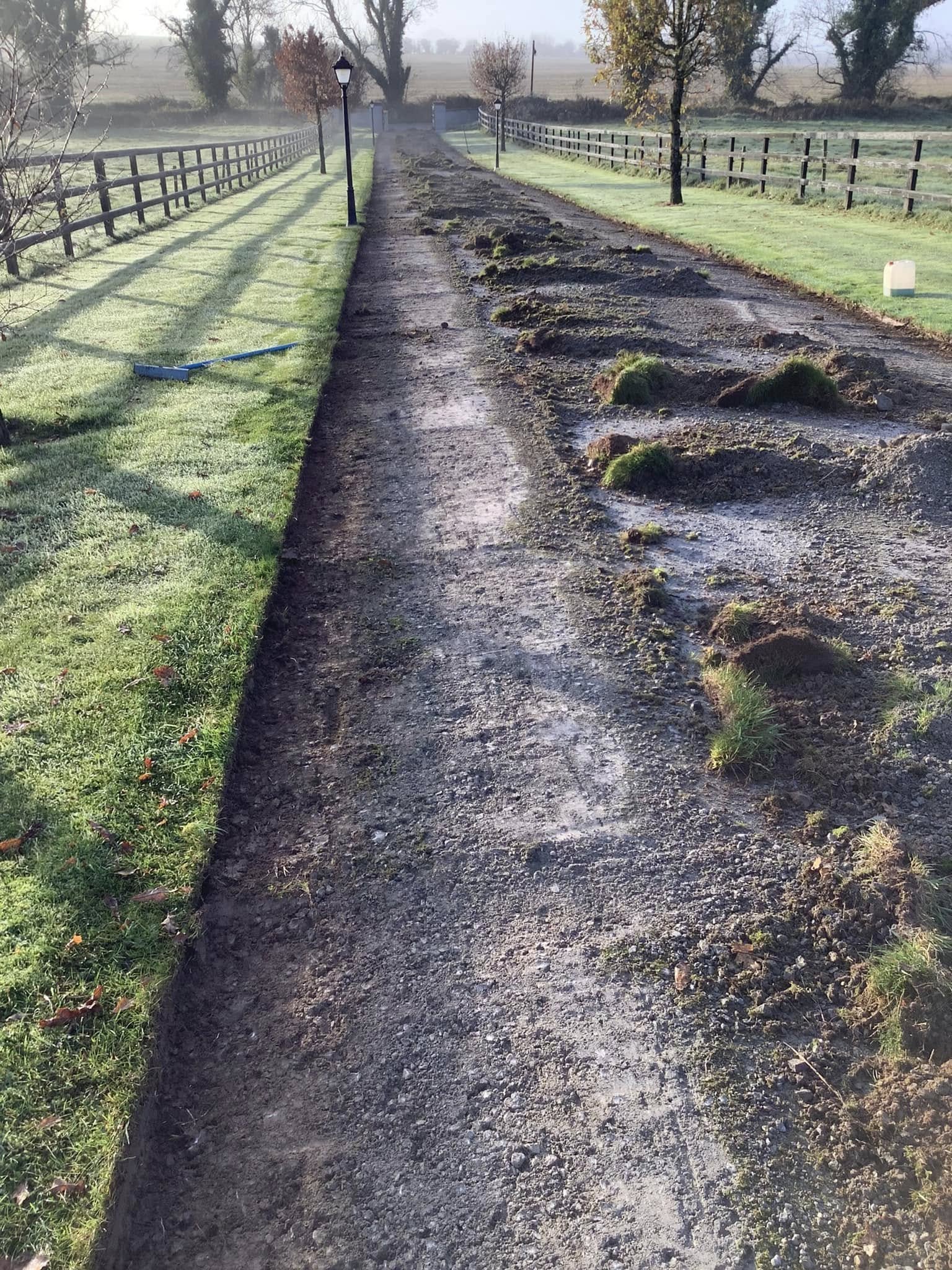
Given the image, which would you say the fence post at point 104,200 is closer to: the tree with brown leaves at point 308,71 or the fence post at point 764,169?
the fence post at point 764,169

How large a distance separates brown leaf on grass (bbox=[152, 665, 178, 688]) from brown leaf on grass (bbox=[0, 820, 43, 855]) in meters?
0.96

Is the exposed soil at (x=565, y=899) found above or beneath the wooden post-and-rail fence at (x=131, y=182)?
beneath

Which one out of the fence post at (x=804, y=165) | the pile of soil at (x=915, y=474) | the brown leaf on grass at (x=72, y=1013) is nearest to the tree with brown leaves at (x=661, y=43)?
the fence post at (x=804, y=165)

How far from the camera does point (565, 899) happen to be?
300 cm

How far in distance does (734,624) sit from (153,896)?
115 inches

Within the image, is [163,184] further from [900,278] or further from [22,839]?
[22,839]

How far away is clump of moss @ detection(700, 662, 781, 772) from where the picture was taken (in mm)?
3574

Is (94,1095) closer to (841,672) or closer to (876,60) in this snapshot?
(841,672)

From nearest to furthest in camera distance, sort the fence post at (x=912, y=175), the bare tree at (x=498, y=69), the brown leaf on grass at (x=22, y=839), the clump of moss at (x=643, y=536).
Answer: the brown leaf on grass at (x=22, y=839)
the clump of moss at (x=643, y=536)
the fence post at (x=912, y=175)
the bare tree at (x=498, y=69)

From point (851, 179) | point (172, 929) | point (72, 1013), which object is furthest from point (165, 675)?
point (851, 179)

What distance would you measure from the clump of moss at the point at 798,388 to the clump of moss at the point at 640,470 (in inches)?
74.3

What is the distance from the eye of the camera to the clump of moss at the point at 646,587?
472cm

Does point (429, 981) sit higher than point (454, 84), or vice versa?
point (454, 84)

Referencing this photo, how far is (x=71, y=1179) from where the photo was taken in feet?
7.15
